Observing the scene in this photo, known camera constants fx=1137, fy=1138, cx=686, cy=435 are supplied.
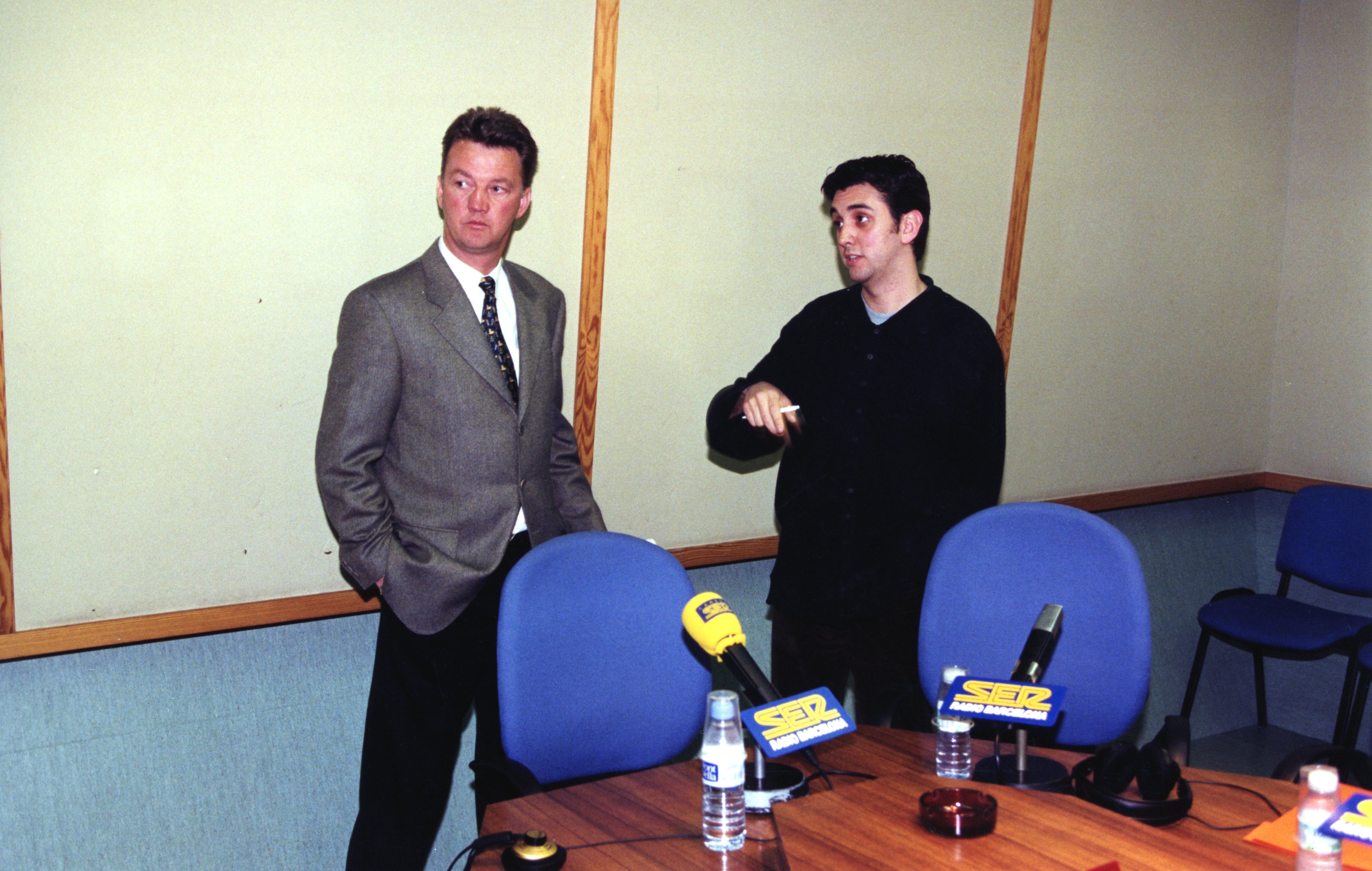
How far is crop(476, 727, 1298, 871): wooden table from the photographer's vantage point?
152cm

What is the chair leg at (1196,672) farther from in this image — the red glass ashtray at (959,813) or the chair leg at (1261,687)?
the red glass ashtray at (959,813)

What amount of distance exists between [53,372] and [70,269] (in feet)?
0.70

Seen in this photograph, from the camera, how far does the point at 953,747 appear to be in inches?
75.0

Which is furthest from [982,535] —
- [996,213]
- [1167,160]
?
[1167,160]

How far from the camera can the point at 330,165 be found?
257 cm

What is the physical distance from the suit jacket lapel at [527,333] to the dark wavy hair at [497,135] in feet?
0.77

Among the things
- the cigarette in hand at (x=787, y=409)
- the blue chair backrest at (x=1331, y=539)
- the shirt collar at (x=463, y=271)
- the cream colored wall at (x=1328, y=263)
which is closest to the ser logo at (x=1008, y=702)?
the cigarette in hand at (x=787, y=409)

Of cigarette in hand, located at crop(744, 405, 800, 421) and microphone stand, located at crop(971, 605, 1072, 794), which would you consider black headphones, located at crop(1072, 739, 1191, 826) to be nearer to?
microphone stand, located at crop(971, 605, 1072, 794)

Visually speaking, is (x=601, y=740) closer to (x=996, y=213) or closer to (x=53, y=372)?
(x=53, y=372)

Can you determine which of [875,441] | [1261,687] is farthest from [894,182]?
[1261,687]

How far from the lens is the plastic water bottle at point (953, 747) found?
1.88 metres

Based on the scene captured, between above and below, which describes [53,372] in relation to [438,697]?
above

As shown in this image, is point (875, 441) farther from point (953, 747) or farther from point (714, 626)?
point (714, 626)

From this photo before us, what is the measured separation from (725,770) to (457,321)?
1248 mm
